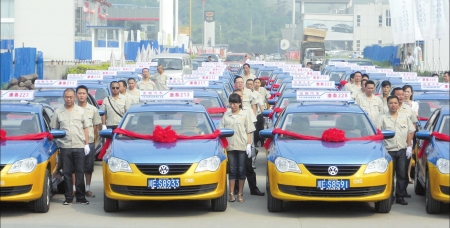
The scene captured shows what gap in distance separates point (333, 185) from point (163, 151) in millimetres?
2158

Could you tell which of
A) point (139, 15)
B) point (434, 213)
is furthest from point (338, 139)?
point (139, 15)

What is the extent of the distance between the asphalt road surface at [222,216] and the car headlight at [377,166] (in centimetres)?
62

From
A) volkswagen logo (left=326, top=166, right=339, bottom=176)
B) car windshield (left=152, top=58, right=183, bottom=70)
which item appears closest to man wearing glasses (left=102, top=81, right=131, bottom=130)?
volkswagen logo (left=326, top=166, right=339, bottom=176)

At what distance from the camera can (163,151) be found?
11102 mm

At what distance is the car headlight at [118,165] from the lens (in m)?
10.9

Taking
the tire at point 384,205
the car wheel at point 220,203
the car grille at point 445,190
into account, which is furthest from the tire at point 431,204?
the car wheel at point 220,203

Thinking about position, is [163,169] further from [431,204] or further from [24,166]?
[431,204]

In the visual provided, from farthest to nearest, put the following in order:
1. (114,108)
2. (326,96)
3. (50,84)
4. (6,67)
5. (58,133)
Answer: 1. (6,67)
2. (50,84)
3. (114,108)
4. (326,96)
5. (58,133)

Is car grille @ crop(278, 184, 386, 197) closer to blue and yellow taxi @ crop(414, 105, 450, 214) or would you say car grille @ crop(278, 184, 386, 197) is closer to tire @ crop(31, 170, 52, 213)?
blue and yellow taxi @ crop(414, 105, 450, 214)

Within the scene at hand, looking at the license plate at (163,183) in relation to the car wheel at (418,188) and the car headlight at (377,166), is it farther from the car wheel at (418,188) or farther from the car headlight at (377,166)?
the car wheel at (418,188)

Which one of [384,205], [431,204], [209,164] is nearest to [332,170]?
[384,205]

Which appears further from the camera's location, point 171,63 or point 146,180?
point 171,63

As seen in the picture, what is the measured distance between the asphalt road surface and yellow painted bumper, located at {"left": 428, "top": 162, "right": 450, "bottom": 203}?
11.9 inches

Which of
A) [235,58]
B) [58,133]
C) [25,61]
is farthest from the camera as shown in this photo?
[235,58]
